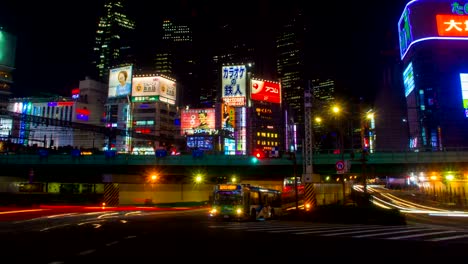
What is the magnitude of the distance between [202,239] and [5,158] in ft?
164

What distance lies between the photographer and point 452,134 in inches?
4033

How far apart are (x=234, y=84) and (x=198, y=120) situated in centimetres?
1733

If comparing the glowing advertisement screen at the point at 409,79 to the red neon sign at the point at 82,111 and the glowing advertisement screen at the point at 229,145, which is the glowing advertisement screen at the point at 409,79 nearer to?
the glowing advertisement screen at the point at 229,145

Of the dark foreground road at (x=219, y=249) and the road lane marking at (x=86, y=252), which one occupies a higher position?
the road lane marking at (x=86, y=252)

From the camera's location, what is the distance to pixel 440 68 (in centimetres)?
10838

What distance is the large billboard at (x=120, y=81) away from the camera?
421 ft

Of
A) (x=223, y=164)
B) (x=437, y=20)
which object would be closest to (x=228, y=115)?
(x=437, y=20)

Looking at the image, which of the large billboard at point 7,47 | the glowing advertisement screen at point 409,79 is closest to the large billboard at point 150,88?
the large billboard at point 7,47

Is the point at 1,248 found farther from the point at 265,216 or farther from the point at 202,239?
the point at 265,216

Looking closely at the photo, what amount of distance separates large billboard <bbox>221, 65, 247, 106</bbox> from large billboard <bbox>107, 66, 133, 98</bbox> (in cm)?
3172

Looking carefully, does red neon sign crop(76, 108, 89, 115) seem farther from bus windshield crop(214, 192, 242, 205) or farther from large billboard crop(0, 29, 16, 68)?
bus windshield crop(214, 192, 242, 205)

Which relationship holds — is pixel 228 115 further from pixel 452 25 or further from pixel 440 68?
pixel 452 25

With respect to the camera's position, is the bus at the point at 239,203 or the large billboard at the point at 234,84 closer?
the bus at the point at 239,203

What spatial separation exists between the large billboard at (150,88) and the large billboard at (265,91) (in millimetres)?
30470
